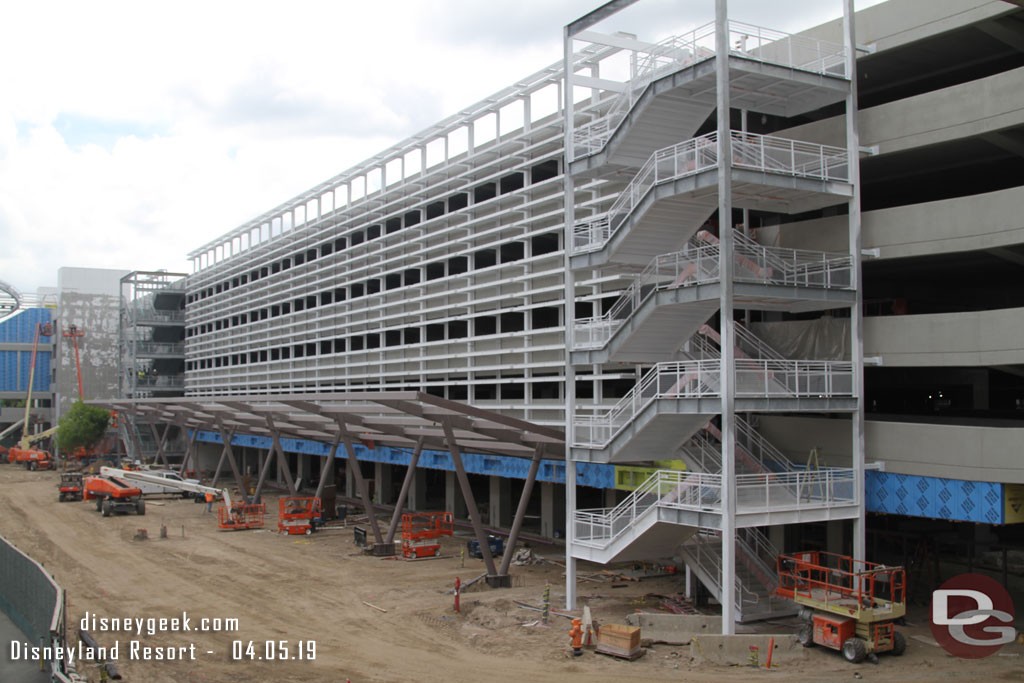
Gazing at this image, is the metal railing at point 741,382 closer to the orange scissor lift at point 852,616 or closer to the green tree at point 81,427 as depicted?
the orange scissor lift at point 852,616

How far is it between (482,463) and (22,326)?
84.7m

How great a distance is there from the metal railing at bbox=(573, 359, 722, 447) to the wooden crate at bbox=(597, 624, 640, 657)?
5.22m

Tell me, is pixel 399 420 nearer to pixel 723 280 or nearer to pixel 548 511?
pixel 548 511

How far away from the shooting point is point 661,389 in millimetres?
22844

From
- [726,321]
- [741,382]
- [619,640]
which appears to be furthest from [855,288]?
[619,640]

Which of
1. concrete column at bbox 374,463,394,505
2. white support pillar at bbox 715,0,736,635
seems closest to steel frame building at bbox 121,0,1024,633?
white support pillar at bbox 715,0,736,635

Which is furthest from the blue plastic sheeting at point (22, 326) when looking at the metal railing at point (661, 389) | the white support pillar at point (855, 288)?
the white support pillar at point (855, 288)

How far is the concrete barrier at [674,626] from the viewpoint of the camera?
838 inches

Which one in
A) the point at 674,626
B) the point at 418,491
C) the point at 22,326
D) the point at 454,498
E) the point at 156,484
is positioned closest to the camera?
the point at 674,626

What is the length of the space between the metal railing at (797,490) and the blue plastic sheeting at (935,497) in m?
0.80

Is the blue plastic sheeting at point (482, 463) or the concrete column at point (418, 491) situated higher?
the blue plastic sheeting at point (482, 463)

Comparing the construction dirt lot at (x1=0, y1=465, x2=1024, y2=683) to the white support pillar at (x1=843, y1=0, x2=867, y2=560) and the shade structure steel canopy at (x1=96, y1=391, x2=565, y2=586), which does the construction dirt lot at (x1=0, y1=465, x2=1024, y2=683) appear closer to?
the shade structure steel canopy at (x1=96, y1=391, x2=565, y2=586)

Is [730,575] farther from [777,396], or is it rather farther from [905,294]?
[905,294]

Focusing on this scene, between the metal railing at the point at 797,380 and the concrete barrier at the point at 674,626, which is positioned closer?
the concrete barrier at the point at 674,626
